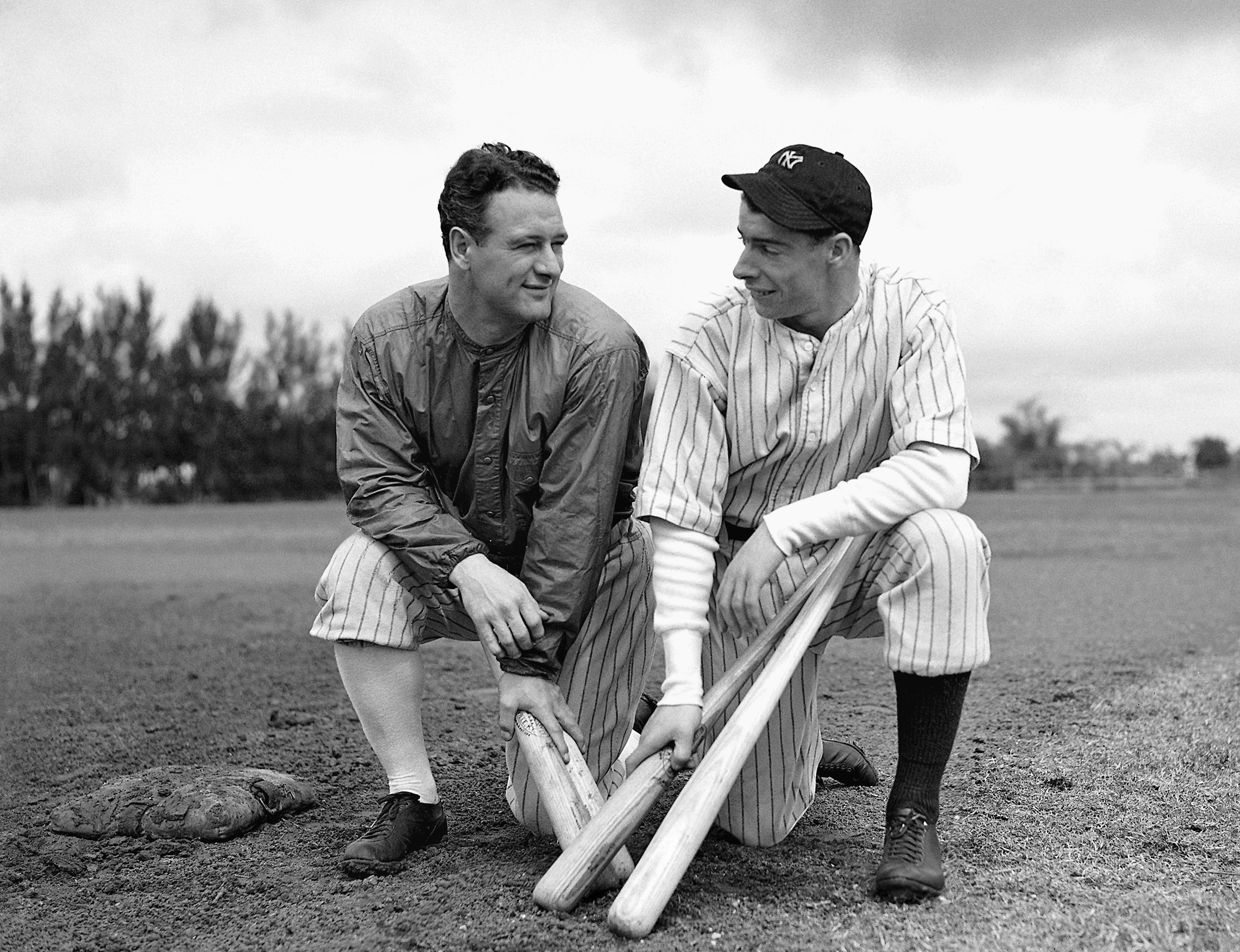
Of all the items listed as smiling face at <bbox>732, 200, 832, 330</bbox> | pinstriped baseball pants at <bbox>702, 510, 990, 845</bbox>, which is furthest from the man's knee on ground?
smiling face at <bbox>732, 200, 832, 330</bbox>

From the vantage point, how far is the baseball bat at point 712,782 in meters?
2.78

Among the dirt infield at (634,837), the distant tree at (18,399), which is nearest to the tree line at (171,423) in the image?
the distant tree at (18,399)

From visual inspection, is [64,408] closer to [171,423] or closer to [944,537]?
[171,423]

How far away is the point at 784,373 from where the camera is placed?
332 centimetres

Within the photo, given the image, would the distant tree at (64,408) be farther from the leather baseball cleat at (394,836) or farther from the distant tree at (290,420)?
the leather baseball cleat at (394,836)

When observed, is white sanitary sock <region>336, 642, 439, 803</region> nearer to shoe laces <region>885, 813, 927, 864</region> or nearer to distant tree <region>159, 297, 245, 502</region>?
shoe laces <region>885, 813, 927, 864</region>

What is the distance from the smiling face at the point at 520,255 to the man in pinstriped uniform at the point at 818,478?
15.3 inches

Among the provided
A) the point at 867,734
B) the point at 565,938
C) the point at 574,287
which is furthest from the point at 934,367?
the point at 867,734

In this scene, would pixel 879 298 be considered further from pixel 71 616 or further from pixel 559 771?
pixel 71 616

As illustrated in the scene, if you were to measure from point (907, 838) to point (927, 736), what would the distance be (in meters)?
0.24

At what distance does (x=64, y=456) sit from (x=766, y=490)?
45.2m

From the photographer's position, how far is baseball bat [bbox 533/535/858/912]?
2916mm

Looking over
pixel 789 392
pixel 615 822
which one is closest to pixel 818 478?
pixel 789 392

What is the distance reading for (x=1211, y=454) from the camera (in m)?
51.2
